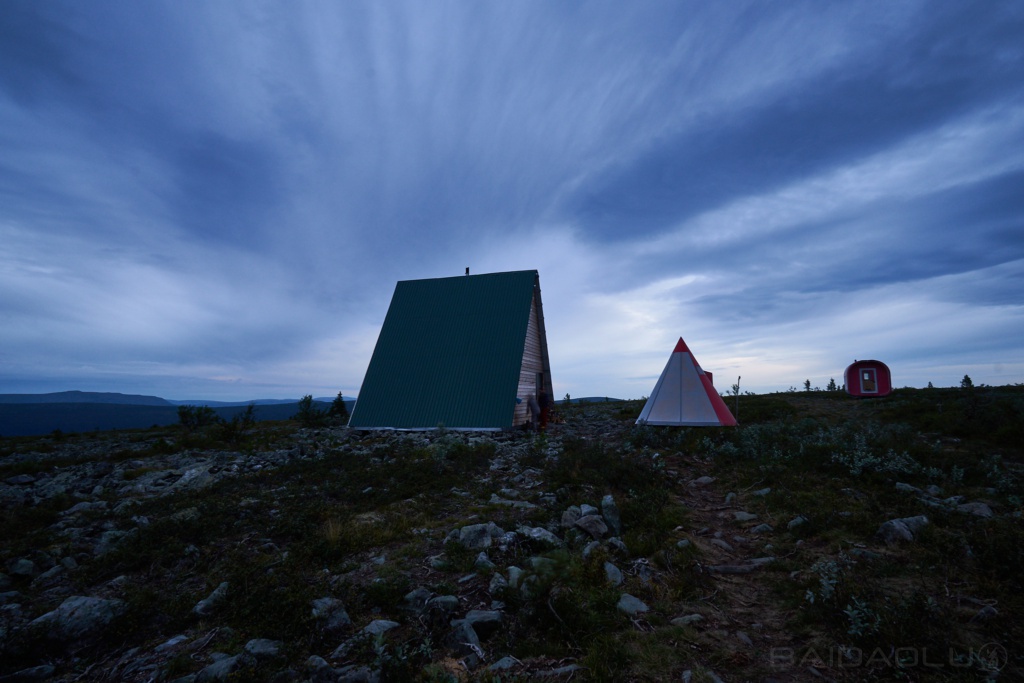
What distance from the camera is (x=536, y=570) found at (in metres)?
5.31

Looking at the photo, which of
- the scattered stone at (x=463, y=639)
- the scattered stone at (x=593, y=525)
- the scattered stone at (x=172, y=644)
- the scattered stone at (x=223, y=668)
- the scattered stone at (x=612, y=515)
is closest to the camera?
the scattered stone at (x=223, y=668)

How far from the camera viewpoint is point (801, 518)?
22.6 feet

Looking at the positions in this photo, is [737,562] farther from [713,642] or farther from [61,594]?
[61,594]

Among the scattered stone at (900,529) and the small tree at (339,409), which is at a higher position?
the small tree at (339,409)

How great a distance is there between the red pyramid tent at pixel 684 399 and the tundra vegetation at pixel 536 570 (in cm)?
426

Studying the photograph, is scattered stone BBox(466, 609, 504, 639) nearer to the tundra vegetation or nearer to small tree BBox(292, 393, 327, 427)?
the tundra vegetation

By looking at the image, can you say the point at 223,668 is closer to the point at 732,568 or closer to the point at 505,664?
the point at 505,664

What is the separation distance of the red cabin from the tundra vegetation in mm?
13388

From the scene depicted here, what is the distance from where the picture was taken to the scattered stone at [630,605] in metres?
4.68

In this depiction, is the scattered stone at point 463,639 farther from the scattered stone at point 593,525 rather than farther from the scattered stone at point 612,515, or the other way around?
the scattered stone at point 612,515

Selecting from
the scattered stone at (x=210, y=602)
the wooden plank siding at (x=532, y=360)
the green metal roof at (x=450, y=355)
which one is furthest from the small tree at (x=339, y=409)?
the scattered stone at (x=210, y=602)

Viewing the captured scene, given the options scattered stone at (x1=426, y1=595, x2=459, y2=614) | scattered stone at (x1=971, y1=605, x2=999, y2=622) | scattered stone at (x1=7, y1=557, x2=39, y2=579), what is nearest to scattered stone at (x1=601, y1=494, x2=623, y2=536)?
scattered stone at (x1=426, y1=595, x2=459, y2=614)

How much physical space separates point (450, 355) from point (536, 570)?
15.6 m

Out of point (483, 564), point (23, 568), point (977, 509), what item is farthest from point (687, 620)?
point (23, 568)
